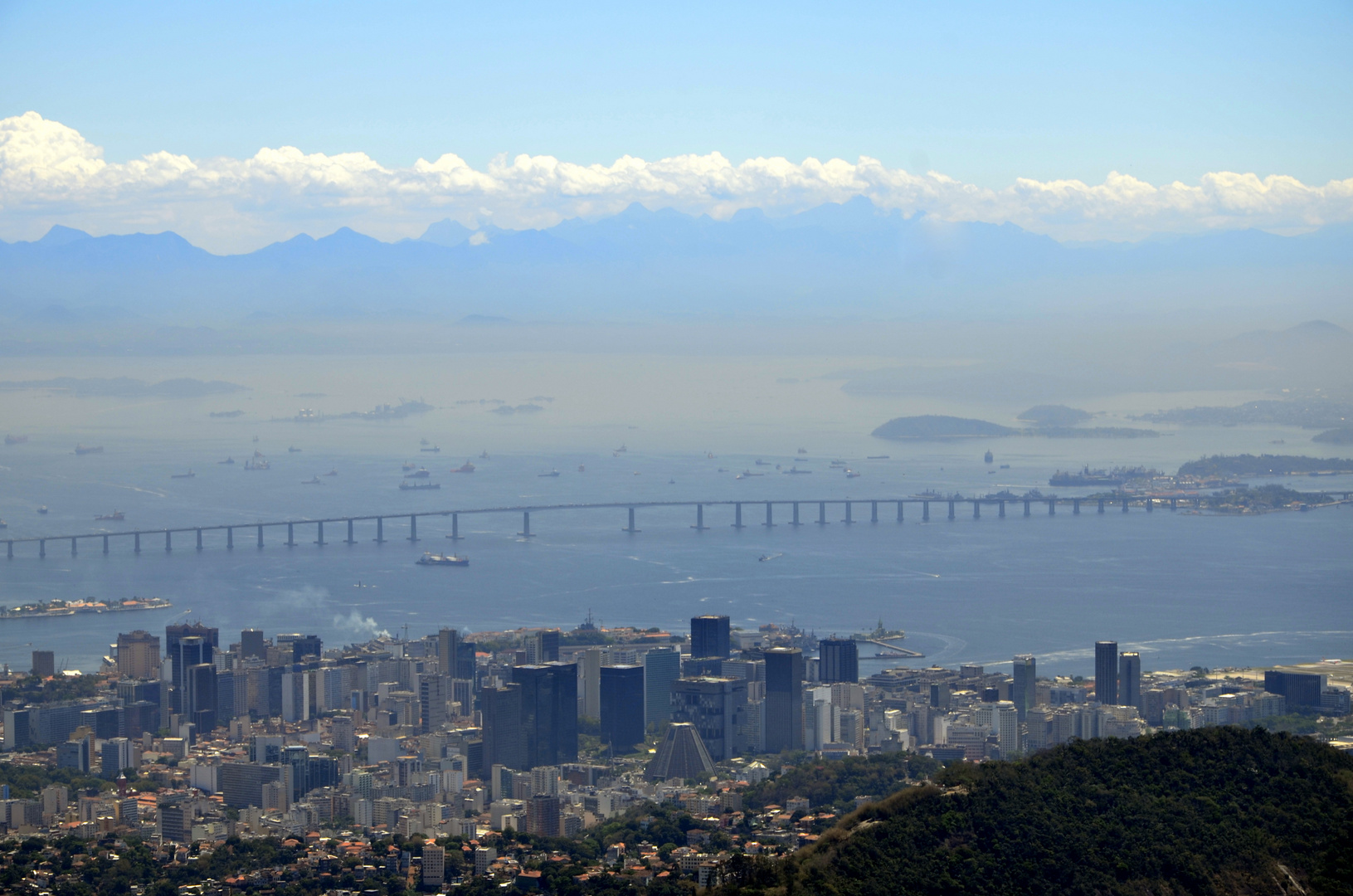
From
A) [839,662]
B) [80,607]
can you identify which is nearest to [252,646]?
[80,607]

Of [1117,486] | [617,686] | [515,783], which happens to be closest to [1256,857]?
[515,783]

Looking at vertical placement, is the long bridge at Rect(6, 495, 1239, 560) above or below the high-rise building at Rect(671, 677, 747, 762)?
above

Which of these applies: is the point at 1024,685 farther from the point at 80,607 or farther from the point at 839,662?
the point at 80,607

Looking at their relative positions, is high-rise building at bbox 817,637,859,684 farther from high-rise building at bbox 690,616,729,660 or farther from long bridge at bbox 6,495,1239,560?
long bridge at bbox 6,495,1239,560

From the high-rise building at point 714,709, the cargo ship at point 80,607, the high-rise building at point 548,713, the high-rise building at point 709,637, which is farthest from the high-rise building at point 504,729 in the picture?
the cargo ship at point 80,607

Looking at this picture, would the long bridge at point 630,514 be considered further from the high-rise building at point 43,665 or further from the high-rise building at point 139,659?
the high-rise building at point 139,659

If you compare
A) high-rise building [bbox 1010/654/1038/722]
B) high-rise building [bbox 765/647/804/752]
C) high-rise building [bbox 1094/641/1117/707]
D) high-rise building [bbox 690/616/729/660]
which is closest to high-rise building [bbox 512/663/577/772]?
high-rise building [bbox 765/647/804/752]
